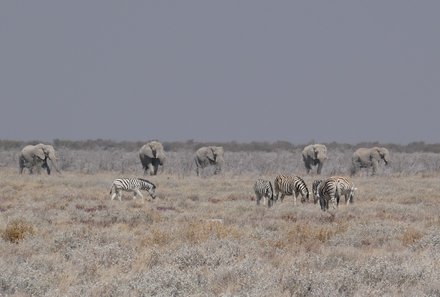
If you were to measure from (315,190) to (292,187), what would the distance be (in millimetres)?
788

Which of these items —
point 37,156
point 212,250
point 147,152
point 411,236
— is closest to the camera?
point 212,250

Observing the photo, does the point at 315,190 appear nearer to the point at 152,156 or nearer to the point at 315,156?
the point at 315,156

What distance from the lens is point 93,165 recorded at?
50.3 metres

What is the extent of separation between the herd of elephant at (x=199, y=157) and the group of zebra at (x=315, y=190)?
1893 cm

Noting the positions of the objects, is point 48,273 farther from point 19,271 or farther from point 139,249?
point 139,249

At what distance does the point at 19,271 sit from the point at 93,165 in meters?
41.5

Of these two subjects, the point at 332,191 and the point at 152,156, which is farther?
the point at 152,156

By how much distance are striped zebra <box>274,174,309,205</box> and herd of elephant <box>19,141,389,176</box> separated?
18.5 metres

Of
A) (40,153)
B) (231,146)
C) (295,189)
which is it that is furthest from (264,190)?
(231,146)

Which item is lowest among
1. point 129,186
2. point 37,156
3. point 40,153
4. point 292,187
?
point 129,186

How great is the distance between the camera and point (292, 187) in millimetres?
24281

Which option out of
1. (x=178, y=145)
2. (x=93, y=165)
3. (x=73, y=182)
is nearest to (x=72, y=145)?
(x=178, y=145)

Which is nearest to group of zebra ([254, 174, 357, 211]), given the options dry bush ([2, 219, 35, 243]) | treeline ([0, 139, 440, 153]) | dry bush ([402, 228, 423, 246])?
dry bush ([402, 228, 423, 246])

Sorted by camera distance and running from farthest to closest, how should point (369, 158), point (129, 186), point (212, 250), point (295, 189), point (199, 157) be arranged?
point (199, 157) → point (369, 158) → point (129, 186) → point (295, 189) → point (212, 250)
